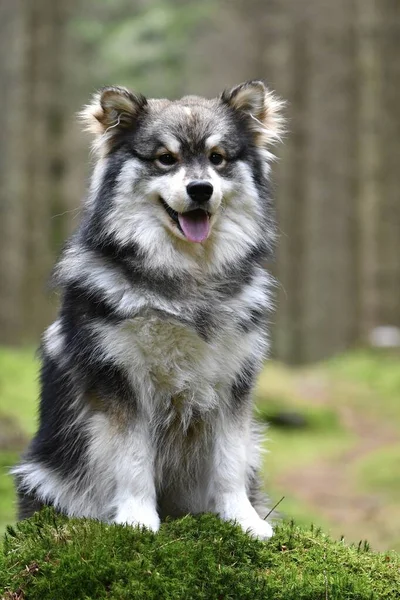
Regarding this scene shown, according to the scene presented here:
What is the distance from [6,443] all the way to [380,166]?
10.3m

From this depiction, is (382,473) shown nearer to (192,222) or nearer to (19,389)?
(19,389)

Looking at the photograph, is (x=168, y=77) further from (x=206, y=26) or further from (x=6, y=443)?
(x=6, y=443)

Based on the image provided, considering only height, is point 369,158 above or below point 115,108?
below

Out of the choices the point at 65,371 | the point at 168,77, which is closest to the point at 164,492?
the point at 65,371

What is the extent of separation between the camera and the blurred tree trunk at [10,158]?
14898mm

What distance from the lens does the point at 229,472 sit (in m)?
4.08

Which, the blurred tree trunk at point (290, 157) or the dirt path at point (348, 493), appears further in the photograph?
the blurred tree trunk at point (290, 157)

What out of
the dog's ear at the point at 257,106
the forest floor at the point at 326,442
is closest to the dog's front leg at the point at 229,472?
the dog's ear at the point at 257,106

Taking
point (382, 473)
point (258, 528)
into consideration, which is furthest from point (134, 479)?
point (382, 473)

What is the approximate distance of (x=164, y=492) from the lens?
428cm

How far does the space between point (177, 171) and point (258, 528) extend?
5.25 ft

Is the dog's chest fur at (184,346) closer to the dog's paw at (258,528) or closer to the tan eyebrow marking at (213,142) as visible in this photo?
the dog's paw at (258,528)

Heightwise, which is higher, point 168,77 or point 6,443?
point 168,77

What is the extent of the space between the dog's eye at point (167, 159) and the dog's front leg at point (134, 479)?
3.80 ft
